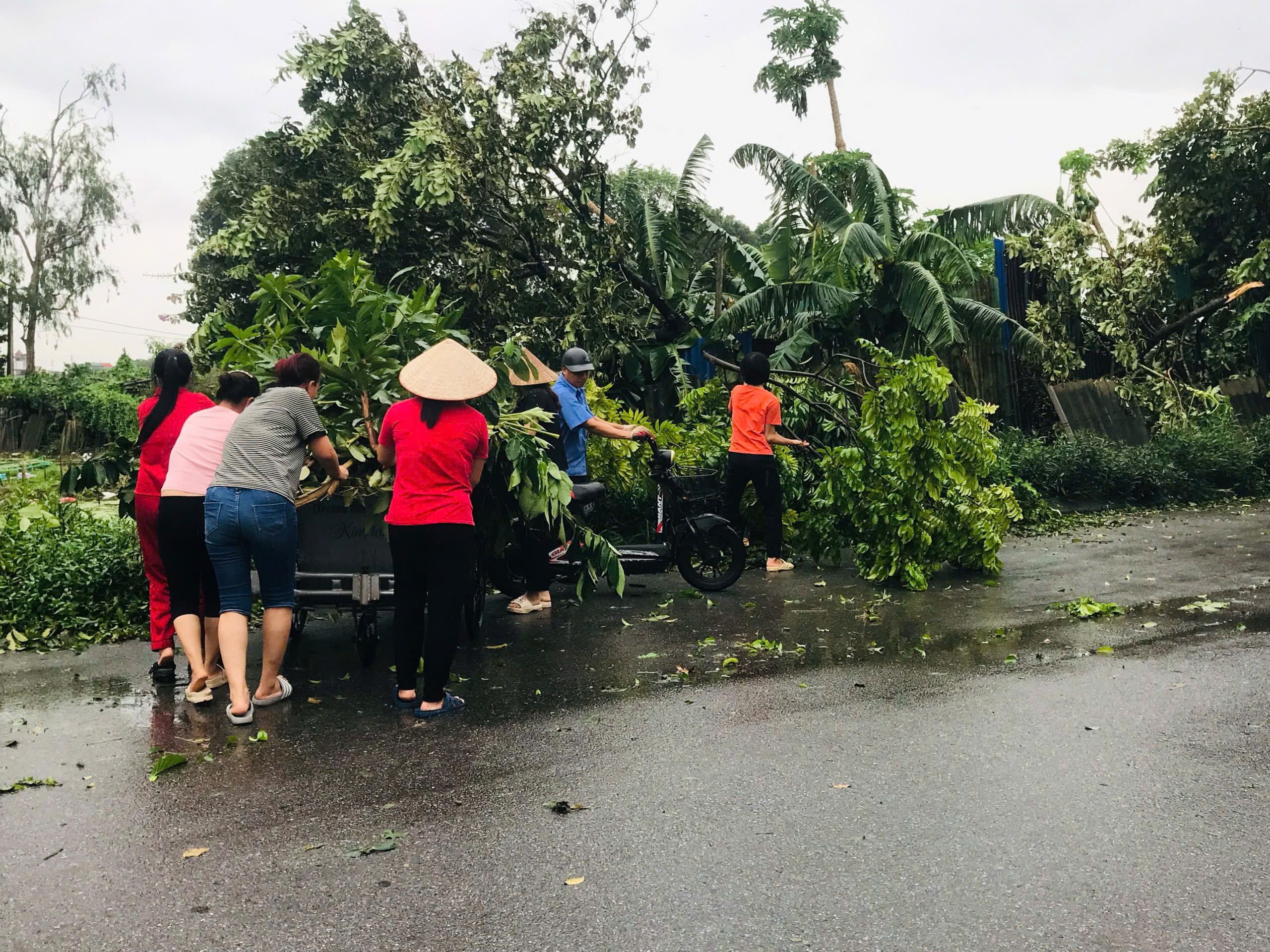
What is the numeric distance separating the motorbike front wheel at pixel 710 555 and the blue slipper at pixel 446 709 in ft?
12.3

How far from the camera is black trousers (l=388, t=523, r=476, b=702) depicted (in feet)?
20.1

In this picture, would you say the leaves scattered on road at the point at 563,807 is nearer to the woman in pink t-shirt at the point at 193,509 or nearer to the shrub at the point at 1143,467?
the woman in pink t-shirt at the point at 193,509

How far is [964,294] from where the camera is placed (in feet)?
58.1

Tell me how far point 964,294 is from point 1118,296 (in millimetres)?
3247

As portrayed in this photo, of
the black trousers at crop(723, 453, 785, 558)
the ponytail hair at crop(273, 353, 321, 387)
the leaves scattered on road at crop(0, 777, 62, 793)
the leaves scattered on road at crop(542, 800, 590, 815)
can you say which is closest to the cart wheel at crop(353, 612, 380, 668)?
the ponytail hair at crop(273, 353, 321, 387)

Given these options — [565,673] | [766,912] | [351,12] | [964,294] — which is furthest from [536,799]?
[351,12]

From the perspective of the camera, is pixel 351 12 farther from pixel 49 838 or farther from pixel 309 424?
pixel 49 838

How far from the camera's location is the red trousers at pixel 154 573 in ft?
23.4

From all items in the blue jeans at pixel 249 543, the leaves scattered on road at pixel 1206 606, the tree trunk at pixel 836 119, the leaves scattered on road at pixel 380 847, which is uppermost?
the tree trunk at pixel 836 119

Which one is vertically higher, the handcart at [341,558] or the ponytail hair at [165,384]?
the ponytail hair at [165,384]

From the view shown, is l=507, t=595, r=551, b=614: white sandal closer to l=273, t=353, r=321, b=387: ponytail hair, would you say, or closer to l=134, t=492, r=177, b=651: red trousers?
l=134, t=492, r=177, b=651: red trousers

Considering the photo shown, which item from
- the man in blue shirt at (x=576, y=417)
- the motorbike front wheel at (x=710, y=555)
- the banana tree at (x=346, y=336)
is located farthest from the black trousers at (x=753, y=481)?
the banana tree at (x=346, y=336)

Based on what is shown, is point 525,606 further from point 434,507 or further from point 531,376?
point 434,507

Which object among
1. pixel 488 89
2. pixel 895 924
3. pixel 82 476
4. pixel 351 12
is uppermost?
pixel 351 12
